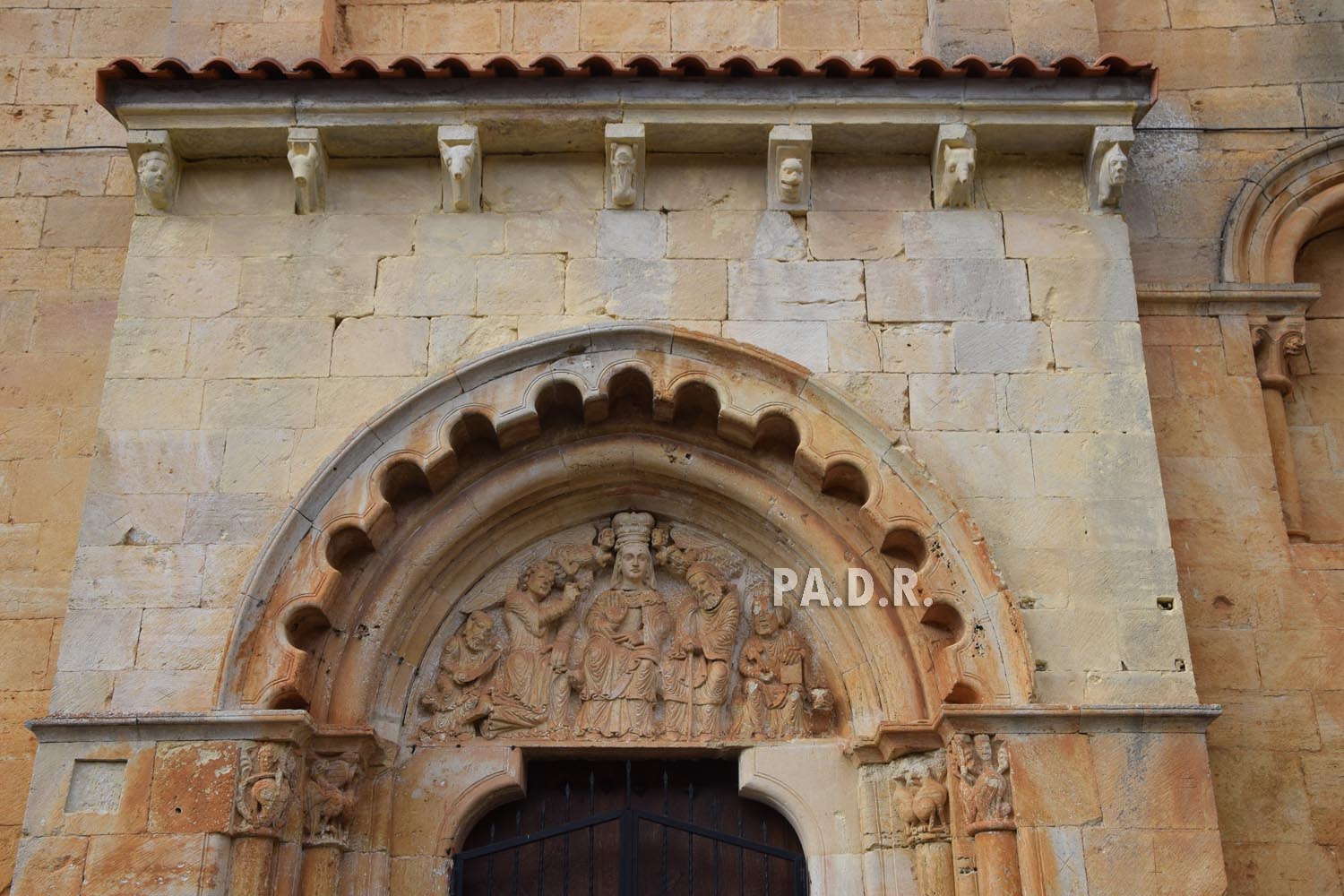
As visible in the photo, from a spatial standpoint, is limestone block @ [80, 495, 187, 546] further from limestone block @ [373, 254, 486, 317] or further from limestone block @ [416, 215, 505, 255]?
limestone block @ [416, 215, 505, 255]

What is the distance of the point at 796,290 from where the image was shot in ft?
20.4

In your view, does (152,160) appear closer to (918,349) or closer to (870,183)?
(870,183)

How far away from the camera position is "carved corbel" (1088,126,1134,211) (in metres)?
6.22

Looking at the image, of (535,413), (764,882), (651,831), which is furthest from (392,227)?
(764,882)

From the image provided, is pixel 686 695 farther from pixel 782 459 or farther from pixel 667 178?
pixel 667 178

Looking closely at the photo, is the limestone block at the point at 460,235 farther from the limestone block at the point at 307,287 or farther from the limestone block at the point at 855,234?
the limestone block at the point at 855,234

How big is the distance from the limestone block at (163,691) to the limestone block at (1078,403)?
3.62 meters

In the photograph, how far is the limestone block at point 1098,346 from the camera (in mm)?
6023

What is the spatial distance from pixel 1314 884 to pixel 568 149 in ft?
15.6

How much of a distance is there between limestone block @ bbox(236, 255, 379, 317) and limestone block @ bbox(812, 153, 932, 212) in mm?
2195

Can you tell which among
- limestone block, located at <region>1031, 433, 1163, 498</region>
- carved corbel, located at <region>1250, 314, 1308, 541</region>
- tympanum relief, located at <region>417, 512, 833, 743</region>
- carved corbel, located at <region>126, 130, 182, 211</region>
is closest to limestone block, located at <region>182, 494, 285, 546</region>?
tympanum relief, located at <region>417, 512, 833, 743</region>

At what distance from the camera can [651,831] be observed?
19.8 feet

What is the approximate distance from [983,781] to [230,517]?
3354 millimetres

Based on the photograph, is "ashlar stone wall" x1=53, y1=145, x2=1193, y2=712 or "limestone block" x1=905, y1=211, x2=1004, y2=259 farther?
"limestone block" x1=905, y1=211, x2=1004, y2=259
